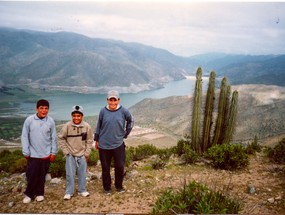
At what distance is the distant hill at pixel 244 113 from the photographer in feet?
120

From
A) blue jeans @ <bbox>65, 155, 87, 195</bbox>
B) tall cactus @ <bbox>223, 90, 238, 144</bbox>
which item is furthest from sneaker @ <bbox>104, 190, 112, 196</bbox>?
tall cactus @ <bbox>223, 90, 238, 144</bbox>

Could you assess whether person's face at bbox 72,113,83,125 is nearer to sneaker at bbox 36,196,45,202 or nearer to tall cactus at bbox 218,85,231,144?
sneaker at bbox 36,196,45,202

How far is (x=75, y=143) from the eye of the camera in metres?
4.54

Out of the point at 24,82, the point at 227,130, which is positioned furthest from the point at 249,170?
the point at 24,82

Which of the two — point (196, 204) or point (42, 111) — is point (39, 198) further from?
point (196, 204)

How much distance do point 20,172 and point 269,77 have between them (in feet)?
173

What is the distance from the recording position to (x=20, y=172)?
25.0ft

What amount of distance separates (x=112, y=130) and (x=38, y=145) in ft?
3.80

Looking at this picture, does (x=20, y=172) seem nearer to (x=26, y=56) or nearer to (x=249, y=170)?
(x=249, y=170)

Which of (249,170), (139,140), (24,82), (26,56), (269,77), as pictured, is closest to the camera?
(249,170)

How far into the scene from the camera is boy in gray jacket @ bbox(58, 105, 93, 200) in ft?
14.8

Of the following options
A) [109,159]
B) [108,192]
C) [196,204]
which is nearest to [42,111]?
[109,159]

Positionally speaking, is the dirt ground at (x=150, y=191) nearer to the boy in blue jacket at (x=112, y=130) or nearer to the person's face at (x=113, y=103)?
the boy in blue jacket at (x=112, y=130)

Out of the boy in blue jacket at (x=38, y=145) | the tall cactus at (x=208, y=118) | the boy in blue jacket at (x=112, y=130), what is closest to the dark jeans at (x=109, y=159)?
the boy in blue jacket at (x=112, y=130)
